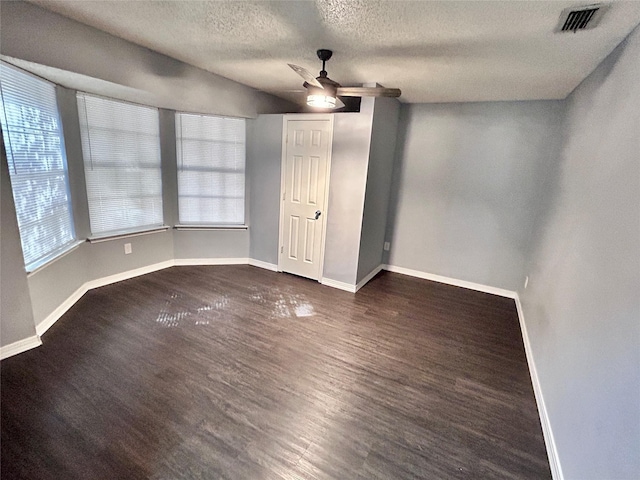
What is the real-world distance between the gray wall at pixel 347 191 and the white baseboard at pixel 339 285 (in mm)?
39

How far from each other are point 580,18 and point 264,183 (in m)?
3.36

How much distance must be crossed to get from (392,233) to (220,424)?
11.0ft

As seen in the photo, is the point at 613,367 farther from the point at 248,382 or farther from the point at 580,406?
the point at 248,382

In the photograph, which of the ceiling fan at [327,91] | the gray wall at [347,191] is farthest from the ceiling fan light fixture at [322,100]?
the gray wall at [347,191]

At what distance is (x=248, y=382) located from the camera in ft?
7.10

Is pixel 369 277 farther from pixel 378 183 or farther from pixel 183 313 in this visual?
pixel 183 313

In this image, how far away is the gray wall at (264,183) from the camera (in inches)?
158

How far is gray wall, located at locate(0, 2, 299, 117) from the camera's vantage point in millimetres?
2020

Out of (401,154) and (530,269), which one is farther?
(401,154)

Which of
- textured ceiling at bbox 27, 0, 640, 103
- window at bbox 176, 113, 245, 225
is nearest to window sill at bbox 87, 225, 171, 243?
window at bbox 176, 113, 245, 225

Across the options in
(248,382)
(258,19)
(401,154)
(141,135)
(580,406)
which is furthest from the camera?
(401,154)

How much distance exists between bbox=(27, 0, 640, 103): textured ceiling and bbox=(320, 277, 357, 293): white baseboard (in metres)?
2.30

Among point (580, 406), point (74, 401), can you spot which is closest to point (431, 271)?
point (580, 406)

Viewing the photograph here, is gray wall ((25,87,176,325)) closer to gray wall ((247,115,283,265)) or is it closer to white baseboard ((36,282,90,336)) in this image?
white baseboard ((36,282,90,336))
